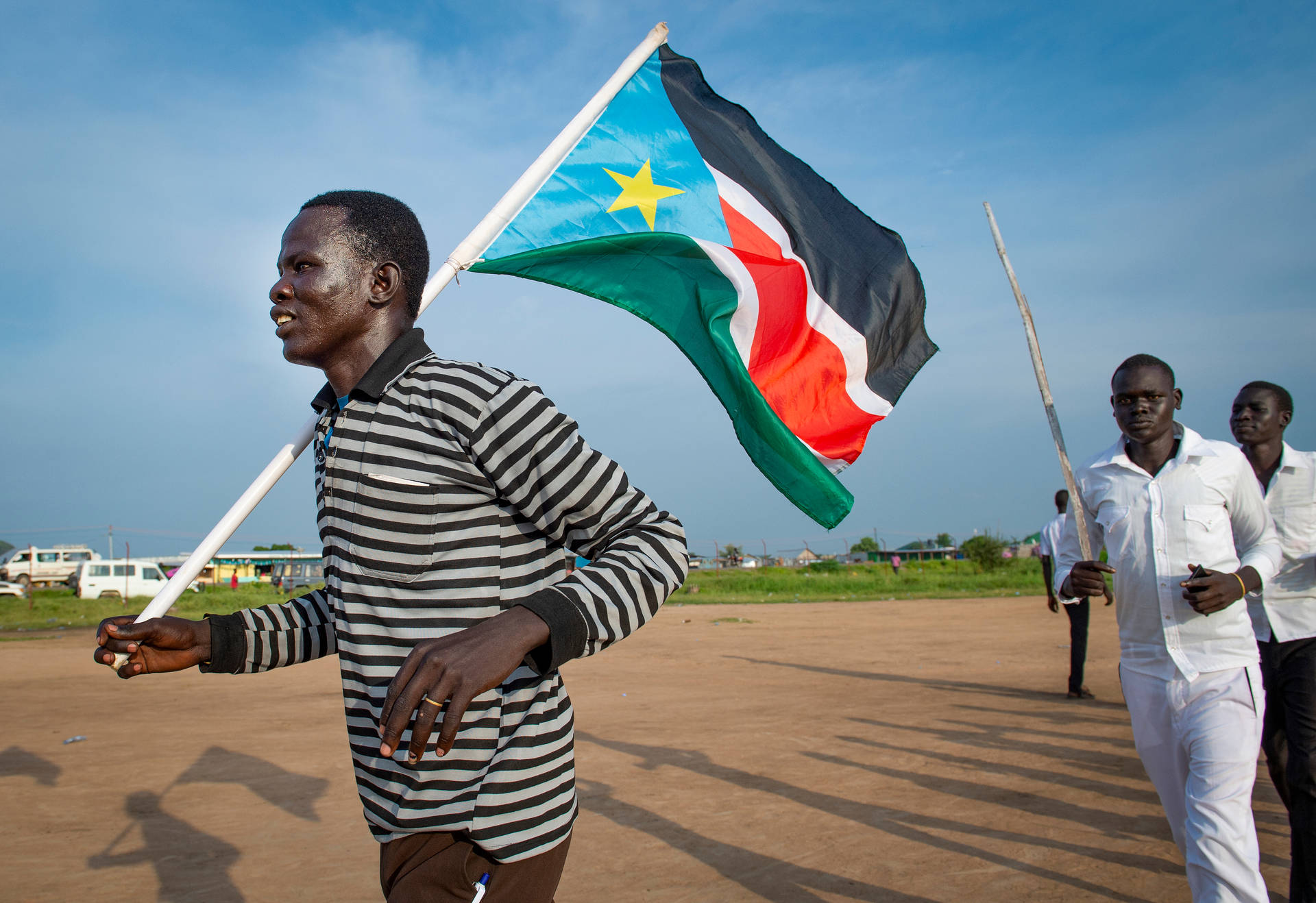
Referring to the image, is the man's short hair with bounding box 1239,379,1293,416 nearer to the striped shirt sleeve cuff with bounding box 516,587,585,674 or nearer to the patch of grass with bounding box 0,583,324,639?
the striped shirt sleeve cuff with bounding box 516,587,585,674

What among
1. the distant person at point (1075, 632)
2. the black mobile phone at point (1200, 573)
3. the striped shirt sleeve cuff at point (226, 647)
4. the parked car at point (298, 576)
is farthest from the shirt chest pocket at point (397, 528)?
the parked car at point (298, 576)

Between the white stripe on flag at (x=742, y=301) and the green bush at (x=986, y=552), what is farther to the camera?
the green bush at (x=986, y=552)

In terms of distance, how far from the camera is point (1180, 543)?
376 cm

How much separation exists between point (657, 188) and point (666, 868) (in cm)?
350

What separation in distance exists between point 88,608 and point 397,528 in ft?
94.4

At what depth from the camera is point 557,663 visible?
4.74ft

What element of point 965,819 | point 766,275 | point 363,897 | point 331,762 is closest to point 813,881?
point 965,819

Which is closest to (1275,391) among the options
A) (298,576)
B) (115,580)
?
(115,580)

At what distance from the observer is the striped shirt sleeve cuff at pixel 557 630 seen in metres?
1.39

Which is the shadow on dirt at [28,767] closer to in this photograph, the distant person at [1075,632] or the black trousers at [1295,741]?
the black trousers at [1295,741]

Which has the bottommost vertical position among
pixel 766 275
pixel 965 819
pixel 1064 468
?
pixel 965 819

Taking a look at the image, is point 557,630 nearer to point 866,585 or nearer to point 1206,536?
point 1206,536

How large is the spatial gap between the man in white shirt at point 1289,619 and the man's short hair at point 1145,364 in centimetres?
122

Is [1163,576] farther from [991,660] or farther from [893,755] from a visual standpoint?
[991,660]
